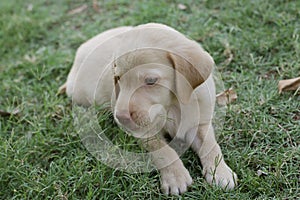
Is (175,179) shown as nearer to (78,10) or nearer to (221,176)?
(221,176)

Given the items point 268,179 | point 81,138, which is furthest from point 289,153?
point 81,138

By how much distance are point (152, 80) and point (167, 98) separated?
0.19 m

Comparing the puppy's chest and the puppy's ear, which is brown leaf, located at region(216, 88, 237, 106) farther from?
the puppy's ear

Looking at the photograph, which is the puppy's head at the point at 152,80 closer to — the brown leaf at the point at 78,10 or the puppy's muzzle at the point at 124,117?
the puppy's muzzle at the point at 124,117

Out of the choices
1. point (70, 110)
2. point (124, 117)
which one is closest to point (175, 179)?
point (124, 117)

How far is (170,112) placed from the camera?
10.1 feet

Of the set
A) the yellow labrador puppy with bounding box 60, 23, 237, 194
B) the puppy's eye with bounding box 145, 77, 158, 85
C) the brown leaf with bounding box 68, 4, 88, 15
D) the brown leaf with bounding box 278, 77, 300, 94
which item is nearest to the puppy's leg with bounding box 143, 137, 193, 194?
the yellow labrador puppy with bounding box 60, 23, 237, 194

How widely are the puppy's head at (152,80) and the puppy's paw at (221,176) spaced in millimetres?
432

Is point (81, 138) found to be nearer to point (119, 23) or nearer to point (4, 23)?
point (119, 23)

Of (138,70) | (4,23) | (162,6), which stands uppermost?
(138,70)

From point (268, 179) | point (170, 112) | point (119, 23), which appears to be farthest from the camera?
point (119, 23)

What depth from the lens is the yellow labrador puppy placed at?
2.73 meters

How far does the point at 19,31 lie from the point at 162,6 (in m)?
1.52

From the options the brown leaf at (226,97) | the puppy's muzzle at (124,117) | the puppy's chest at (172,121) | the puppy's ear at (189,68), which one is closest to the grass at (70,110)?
the brown leaf at (226,97)
